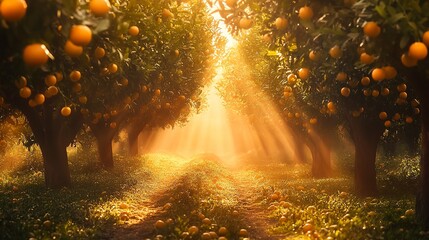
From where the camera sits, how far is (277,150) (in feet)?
142

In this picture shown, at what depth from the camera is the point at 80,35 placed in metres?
4.27

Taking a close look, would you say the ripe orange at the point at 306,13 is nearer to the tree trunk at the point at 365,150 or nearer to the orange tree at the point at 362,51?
the orange tree at the point at 362,51

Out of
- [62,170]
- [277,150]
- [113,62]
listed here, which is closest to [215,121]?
[277,150]

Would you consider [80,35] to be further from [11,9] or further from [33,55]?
[11,9]

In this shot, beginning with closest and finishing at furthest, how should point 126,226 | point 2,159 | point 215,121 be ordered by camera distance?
1. point 126,226
2. point 2,159
3. point 215,121

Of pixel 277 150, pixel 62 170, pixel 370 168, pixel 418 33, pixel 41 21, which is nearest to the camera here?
pixel 41 21

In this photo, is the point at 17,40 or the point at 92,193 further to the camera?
the point at 92,193

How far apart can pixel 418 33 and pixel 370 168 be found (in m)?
9.20

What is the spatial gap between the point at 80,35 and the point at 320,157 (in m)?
19.4

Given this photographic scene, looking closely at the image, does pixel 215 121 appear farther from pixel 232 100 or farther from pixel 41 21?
pixel 41 21

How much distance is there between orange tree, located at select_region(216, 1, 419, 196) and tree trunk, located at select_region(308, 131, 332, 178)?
3.03 meters

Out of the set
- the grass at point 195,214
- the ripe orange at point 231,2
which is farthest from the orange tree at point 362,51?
the grass at point 195,214

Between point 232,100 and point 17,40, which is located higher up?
point 232,100

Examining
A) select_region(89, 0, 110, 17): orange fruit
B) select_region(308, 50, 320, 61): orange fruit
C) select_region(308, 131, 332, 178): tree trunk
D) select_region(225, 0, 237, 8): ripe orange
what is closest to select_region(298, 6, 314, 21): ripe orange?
select_region(308, 50, 320, 61): orange fruit
